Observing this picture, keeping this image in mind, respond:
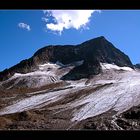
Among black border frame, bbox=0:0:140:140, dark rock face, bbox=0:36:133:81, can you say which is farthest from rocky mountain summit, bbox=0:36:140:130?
black border frame, bbox=0:0:140:140

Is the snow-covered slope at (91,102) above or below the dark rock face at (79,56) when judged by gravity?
below

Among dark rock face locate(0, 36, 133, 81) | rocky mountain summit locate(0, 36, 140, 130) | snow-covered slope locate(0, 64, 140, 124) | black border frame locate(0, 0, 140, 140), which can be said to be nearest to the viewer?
black border frame locate(0, 0, 140, 140)

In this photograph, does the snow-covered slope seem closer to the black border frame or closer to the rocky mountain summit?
the rocky mountain summit

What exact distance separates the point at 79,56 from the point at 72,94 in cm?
9480

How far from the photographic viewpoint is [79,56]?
168m

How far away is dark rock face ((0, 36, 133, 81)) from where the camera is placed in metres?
153

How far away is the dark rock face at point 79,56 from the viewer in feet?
502

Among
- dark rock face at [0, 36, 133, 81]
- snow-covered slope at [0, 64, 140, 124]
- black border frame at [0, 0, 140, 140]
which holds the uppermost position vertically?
dark rock face at [0, 36, 133, 81]

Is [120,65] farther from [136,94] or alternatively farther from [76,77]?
[136,94]

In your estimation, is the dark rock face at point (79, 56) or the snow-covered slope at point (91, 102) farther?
the dark rock face at point (79, 56)

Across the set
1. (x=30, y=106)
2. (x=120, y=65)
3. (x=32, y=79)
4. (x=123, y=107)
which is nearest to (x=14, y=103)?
(x=30, y=106)
